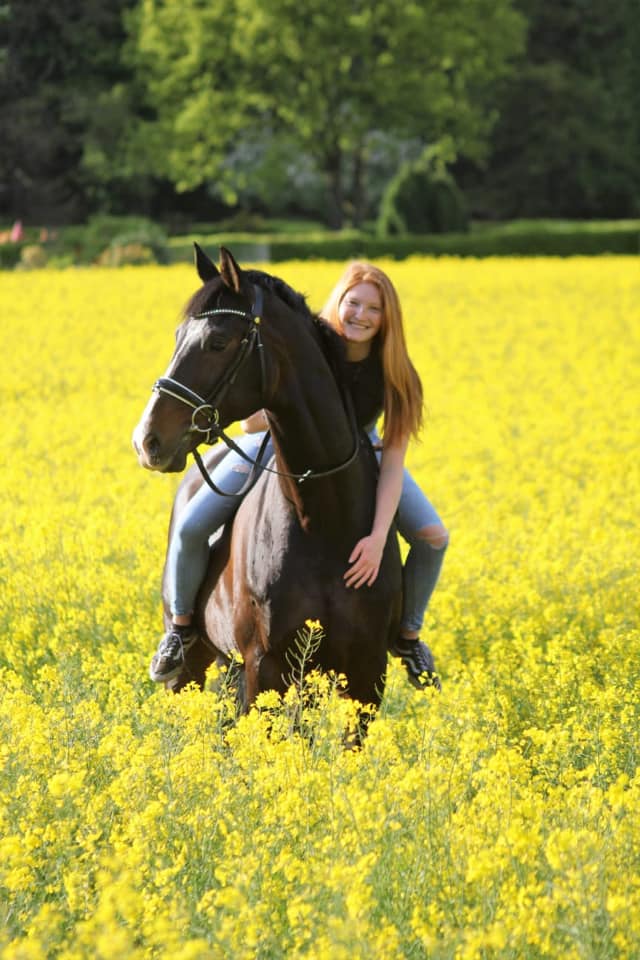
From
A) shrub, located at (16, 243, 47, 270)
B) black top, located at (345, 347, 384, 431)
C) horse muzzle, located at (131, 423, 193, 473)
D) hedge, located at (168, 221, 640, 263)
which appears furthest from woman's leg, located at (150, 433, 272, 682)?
hedge, located at (168, 221, 640, 263)

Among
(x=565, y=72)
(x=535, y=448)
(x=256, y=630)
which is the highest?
(x=256, y=630)

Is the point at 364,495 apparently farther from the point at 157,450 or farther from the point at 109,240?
the point at 109,240

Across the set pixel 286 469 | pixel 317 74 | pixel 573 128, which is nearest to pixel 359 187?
pixel 317 74

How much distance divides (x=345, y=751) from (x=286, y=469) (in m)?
0.90

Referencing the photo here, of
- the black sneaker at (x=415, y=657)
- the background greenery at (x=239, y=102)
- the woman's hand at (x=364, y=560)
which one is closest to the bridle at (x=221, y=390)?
the woman's hand at (x=364, y=560)

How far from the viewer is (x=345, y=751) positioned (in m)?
4.64

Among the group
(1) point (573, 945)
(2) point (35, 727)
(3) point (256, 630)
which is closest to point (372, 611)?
(3) point (256, 630)

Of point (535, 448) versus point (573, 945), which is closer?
point (573, 945)

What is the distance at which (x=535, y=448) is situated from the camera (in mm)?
12133

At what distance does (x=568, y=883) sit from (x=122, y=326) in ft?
59.9

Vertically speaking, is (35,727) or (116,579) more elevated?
(35,727)

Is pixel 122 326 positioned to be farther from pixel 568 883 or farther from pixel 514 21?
pixel 514 21

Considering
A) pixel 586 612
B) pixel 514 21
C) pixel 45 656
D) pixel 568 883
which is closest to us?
pixel 568 883

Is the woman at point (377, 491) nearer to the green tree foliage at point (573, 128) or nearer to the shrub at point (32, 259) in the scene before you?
the shrub at point (32, 259)
